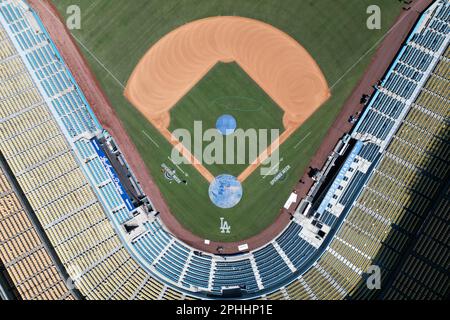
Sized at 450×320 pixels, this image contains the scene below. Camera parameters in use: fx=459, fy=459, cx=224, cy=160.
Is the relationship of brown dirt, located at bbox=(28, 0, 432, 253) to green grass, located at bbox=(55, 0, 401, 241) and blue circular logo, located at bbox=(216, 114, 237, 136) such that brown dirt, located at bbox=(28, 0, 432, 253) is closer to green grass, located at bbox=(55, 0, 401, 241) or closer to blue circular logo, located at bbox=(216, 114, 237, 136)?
green grass, located at bbox=(55, 0, 401, 241)

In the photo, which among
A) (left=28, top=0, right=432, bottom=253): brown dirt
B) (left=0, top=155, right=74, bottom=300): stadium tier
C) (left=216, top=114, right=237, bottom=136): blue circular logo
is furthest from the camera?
(left=28, top=0, right=432, bottom=253): brown dirt

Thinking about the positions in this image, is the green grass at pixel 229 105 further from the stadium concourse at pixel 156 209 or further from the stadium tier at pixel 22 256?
the stadium tier at pixel 22 256

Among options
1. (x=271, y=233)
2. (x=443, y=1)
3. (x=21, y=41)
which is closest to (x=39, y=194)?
(x=21, y=41)

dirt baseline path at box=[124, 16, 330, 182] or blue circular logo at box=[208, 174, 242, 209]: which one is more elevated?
dirt baseline path at box=[124, 16, 330, 182]

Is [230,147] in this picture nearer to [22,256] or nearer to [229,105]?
[229,105]

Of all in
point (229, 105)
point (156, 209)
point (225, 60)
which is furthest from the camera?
point (156, 209)

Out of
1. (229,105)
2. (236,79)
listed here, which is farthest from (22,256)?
(236,79)

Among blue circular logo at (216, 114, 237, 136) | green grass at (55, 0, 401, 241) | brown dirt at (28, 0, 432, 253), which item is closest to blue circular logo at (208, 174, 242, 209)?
green grass at (55, 0, 401, 241)
